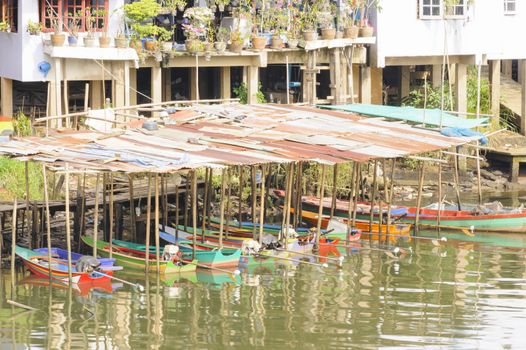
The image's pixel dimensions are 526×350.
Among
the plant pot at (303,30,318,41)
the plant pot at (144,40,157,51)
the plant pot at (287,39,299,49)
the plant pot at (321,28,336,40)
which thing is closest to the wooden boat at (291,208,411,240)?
the plant pot at (287,39,299,49)

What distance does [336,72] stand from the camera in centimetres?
3984

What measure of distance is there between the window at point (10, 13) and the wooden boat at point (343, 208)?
7.74 m

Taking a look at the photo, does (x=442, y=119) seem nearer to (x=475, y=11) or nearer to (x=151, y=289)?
(x=475, y=11)

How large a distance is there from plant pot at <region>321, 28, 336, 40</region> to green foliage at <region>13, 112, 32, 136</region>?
27.2 ft

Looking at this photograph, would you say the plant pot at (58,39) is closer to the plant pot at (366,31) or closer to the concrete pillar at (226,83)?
the concrete pillar at (226,83)

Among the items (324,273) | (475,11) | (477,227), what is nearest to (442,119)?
(477,227)

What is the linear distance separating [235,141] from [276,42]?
25.0ft

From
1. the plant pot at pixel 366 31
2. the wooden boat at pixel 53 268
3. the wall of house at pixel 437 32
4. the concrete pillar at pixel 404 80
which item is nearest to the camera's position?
the wooden boat at pixel 53 268

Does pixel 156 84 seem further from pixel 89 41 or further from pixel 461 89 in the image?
pixel 461 89

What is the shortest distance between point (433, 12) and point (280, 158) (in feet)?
41.8

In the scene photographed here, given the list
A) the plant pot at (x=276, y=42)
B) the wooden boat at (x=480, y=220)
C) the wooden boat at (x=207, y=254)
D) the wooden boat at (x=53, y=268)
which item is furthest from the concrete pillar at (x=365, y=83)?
the wooden boat at (x=53, y=268)

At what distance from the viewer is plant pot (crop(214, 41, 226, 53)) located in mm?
37603

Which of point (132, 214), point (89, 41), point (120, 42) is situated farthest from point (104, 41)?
point (132, 214)

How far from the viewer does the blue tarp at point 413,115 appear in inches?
1468
